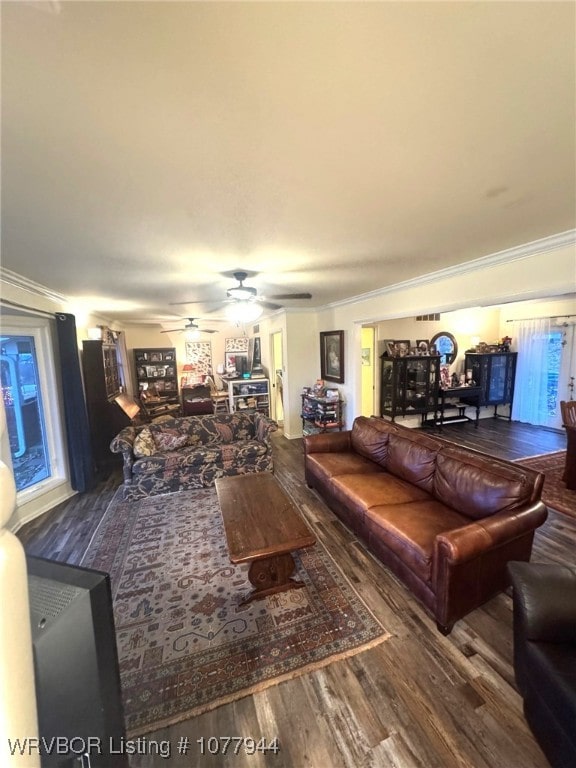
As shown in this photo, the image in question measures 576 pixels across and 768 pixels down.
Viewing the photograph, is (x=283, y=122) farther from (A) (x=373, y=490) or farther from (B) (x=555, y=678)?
(A) (x=373, y=490)

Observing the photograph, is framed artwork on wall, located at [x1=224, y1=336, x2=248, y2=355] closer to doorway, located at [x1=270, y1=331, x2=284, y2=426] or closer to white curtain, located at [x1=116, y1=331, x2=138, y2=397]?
doorway, located at [x1=270, y1=331, x2=284, y2=426]

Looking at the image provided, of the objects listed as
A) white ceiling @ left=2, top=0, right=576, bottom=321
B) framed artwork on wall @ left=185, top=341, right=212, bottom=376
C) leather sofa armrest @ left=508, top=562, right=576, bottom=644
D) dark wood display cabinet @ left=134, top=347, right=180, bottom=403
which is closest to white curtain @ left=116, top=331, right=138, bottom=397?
dark wood display cabinet @ left=134, top=347, right=180, bottom=403

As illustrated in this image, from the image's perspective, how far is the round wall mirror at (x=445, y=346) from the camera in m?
6.38

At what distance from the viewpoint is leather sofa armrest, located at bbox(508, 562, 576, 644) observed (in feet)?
4.28

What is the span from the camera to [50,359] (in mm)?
3689

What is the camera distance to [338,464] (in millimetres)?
3260

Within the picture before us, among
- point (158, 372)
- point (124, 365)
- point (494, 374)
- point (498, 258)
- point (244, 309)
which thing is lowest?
point (494, 374)

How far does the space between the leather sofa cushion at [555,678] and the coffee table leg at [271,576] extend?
1.33 meters

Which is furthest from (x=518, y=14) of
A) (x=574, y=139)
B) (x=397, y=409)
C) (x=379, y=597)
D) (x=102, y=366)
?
(x=397, y=409)

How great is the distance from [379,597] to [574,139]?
8.54ft

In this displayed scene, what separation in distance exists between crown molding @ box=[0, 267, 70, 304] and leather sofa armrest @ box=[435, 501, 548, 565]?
12.6ft

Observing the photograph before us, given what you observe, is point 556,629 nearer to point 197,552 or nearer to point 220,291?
point 197,552

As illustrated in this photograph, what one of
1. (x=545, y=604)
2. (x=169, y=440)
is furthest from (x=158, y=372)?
(x=545, y=604)

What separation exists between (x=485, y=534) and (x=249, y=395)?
527 centimetres
